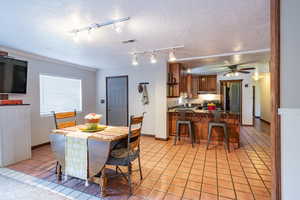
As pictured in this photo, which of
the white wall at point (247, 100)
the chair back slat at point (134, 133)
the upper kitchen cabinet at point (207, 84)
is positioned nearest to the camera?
the chair back slat at point (134, 133)

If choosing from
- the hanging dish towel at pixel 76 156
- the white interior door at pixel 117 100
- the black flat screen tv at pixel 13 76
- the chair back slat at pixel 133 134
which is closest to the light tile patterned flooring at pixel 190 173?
the hanging dish towel at pixel 76 156

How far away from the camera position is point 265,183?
2.25 meters

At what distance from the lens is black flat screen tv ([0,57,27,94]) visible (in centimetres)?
301

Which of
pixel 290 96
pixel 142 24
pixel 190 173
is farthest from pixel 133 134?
pixel 290 96

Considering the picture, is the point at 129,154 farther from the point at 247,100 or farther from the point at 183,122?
the point at 247,100

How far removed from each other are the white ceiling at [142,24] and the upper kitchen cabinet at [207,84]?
4188 mm

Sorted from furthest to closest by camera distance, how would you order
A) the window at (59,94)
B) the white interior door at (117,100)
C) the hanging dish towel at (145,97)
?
the white interior door at (117,100) < the hanging dish towel at (145,97) < the window at (59,94)

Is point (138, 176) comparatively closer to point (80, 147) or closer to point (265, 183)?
point (80, 147)

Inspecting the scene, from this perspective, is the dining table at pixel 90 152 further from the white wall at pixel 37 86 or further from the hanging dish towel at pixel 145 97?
the hanging dish towel at pixel 145 97

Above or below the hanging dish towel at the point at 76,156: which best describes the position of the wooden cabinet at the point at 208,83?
above

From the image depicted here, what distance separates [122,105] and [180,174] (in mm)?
3334

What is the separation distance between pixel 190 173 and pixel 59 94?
160 inches

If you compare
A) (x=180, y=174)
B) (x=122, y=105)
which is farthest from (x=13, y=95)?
(x=180, y=174)

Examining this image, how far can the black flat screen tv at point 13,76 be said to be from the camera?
301 centimetres
